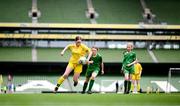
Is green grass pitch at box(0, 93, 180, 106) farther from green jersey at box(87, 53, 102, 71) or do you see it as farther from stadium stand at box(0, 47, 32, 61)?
stadium stand at box(0, 47, 32, 61)

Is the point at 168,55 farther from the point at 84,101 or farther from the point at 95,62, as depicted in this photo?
the point at 84,101

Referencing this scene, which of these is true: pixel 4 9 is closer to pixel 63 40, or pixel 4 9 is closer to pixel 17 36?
pixel 17 36

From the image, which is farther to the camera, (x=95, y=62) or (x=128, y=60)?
(x=128, y=60)

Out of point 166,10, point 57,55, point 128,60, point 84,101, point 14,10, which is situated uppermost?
point 166,10

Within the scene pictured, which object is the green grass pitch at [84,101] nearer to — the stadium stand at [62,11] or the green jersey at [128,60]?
the green jersey at [128,60]

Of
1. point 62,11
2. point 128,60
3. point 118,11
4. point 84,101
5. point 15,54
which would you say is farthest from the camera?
point 118,11

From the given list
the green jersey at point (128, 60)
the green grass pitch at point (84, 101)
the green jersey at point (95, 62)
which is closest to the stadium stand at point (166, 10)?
the green jersey at point (128, 60)

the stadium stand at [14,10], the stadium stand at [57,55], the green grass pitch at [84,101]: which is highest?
the stadium stand at [14,10]

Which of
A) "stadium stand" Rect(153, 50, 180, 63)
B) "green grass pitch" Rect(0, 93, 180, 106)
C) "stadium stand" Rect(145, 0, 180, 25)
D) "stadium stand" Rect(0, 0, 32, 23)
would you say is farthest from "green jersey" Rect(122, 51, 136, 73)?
"stadium stand" Rect(145, 0, 180, 25)

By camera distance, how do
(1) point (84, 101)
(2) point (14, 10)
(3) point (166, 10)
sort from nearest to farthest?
1. (1) point (84, 101)
2. (2) point (14, 10)
3. (3) point (166, 10)

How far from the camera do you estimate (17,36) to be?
45.8 meters

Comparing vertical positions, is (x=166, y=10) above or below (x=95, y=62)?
above

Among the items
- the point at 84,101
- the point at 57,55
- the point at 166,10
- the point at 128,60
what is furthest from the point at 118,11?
the point at 84,101

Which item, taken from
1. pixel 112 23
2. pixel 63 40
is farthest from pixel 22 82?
pixel 112 23
